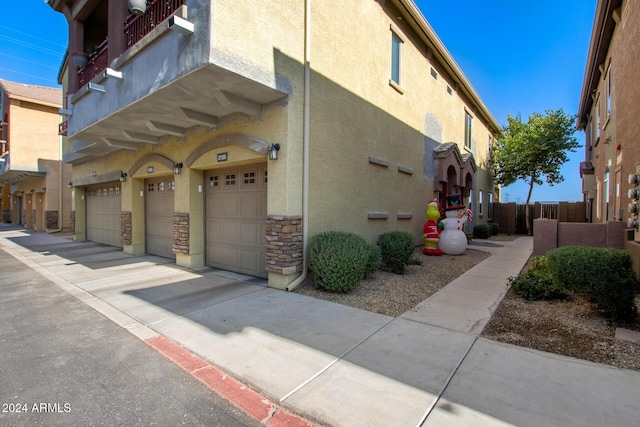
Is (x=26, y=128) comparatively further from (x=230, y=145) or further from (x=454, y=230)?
(x=454, y=230)

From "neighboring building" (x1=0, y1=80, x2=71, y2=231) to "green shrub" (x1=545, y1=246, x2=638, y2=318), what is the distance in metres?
24.0

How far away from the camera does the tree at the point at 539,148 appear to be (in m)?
18.5

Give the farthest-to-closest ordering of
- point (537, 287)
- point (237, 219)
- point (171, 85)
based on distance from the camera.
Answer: point (237, 219) → point (537, 287) → point (171, 85)

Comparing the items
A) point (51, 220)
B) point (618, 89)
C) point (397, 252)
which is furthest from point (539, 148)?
point (51, 220)

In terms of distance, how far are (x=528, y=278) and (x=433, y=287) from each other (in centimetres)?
173

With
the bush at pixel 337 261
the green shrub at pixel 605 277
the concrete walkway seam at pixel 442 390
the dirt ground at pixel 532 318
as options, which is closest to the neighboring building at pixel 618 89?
the green shrub at pixel 605 277

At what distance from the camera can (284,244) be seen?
610 cm

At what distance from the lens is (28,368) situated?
10.8 feet

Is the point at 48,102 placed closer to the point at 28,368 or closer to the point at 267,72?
the point at 267,72

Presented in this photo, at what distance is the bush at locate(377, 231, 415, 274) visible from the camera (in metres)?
7.58

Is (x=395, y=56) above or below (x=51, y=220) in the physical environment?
above

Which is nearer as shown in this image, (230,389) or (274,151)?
(230,389)

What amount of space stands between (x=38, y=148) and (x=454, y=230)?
943 inches

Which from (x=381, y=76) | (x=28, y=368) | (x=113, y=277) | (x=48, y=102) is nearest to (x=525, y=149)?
(x=381, y=76)
